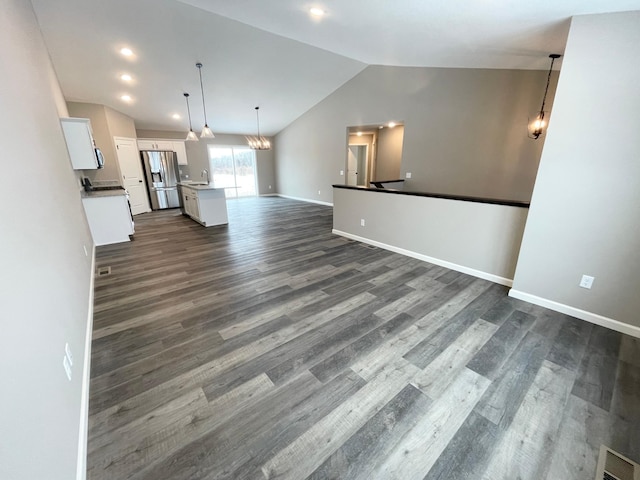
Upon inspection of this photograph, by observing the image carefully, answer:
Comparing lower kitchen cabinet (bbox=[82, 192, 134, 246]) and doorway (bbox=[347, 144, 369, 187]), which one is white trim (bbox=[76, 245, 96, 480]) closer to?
lower kitchen cabinet (bbox=[82, 192, 134, 246])

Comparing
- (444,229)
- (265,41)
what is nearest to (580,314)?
Result: (444,229)

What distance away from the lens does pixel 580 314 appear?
8.26 feet

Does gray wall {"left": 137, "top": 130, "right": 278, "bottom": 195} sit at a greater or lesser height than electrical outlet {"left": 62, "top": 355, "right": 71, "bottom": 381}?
greater

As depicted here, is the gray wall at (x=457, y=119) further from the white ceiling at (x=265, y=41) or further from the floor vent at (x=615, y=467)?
the floor vent at (x=615, y=467)

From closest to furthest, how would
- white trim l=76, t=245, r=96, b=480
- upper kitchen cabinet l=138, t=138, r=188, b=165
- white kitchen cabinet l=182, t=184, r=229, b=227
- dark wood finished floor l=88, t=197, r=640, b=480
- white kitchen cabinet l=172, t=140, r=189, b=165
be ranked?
white trim l=76, t=245, r=96, b=480, dark wood finished floor l=88, t=197, r=640, b=480, white kitchen cabinet l=182, t=184, r=229, b=227, upper kitchen cabinet l=138, t=138, r=188, b=165, white kitchen cabinet l=172, t=140, r=189, b=165

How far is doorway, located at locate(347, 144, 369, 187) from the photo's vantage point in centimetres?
859

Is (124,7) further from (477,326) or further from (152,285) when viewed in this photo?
(477,326)

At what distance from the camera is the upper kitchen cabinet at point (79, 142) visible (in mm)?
4169

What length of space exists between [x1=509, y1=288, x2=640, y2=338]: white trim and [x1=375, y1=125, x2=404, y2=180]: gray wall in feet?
18.5

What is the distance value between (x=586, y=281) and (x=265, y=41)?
5628 millimetres

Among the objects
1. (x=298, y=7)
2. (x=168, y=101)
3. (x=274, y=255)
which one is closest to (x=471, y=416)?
(x=274, y=255)

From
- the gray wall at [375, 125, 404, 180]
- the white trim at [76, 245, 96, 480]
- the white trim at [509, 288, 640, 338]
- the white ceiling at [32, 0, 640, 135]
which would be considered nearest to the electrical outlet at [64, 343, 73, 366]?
the white trim at [76, 245, 96, 480]

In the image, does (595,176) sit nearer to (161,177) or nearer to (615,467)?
(615,467)

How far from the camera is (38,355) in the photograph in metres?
1.09
